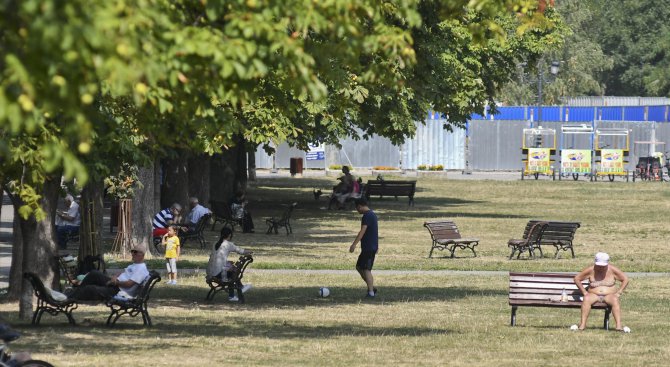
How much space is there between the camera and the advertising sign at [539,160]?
2837 inches

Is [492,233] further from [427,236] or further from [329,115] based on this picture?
[329,115]

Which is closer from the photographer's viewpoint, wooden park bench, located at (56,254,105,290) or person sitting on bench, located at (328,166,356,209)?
wooden park bench, located at (56,254,105,290)

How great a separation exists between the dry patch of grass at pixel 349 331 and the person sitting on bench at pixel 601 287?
1.04 ft

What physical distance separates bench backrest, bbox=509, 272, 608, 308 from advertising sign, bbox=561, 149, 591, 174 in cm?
5360

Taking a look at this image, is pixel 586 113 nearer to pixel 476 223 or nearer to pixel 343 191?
pixel 343 191

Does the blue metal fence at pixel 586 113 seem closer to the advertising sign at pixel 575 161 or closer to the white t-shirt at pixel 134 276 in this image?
the advertising sign at pixel 575 161

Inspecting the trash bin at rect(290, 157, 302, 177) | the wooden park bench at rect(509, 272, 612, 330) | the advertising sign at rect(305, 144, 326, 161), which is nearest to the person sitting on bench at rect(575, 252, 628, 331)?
the wooden park bench at rect(509, 272, 612, 330)

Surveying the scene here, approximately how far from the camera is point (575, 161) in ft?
238

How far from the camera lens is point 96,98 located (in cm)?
1619

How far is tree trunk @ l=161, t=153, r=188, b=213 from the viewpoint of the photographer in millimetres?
37000

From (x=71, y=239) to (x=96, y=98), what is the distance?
16.1 m

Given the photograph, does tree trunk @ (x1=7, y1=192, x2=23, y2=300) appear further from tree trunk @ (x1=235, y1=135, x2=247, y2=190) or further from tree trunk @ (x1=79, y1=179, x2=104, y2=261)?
tree trunk @ (x1=235, y1=135, x2=247, y2=190)

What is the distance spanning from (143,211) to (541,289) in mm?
12405

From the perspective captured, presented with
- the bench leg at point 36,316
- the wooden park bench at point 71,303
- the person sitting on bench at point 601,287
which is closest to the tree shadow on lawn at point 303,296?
→ the wooden park bench at point 71,303
